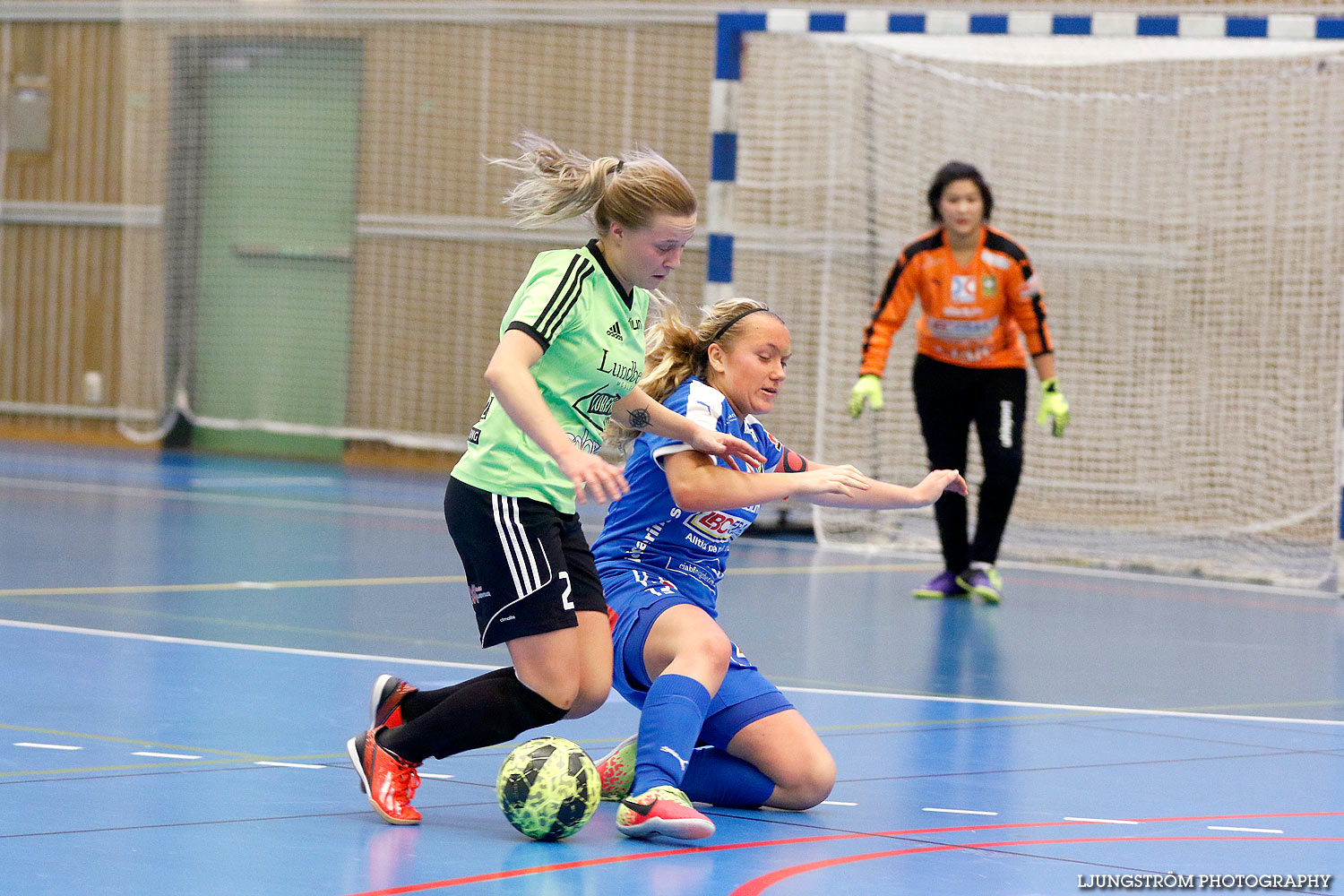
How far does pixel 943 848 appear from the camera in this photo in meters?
3.25

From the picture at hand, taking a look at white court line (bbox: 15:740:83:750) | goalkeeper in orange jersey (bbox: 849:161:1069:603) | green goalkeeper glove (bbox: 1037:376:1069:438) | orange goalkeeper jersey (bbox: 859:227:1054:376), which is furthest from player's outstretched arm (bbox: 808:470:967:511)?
green goalkeeper glove (bbox: 1037:376:1069:438)

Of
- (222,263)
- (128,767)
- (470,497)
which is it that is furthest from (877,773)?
(222,263)

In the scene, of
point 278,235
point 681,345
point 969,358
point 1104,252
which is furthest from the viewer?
point 278,235

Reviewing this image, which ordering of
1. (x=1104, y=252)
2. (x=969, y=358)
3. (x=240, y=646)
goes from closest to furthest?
(x=240, y=646) < (x=969, y=358) < (x=1104, y=252)

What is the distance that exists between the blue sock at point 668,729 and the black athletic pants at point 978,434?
4.37 meters

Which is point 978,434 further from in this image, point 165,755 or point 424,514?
point 165,755

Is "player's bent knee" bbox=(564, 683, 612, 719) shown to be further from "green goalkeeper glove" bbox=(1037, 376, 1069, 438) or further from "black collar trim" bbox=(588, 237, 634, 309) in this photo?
"green goalkeeper glove" bbox=(1037, 376, 1069, 438)

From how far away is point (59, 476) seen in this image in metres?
11.6

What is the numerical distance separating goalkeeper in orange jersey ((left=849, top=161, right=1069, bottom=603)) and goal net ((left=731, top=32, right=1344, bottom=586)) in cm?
214

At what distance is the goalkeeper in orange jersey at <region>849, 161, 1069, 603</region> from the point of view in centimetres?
766

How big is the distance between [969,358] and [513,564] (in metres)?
4.73

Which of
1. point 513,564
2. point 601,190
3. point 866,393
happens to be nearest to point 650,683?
point 513,564

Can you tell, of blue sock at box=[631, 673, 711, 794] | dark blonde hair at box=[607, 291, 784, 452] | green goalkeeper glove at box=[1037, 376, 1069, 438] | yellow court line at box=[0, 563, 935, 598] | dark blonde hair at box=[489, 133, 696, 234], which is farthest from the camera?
green goalkeeper glove at box=[1037, 376, 1069, 438]

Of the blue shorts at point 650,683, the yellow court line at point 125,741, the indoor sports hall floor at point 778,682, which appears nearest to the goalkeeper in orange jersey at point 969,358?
the indoor sports hall floor at point 778,682
